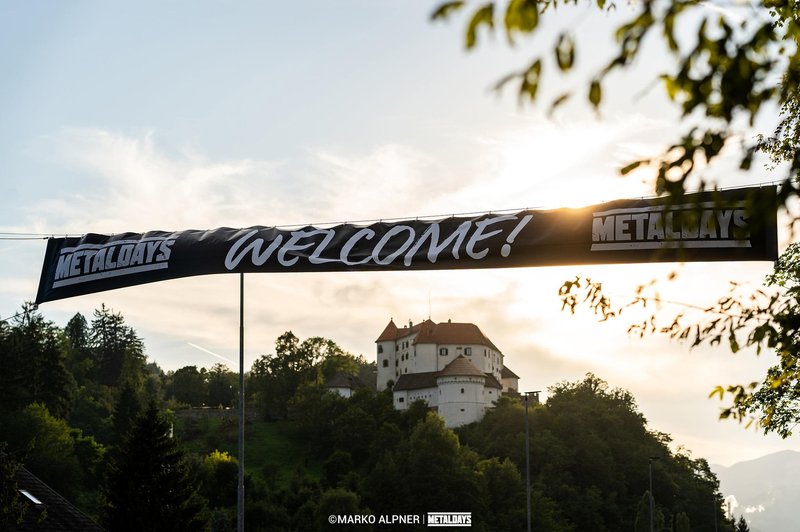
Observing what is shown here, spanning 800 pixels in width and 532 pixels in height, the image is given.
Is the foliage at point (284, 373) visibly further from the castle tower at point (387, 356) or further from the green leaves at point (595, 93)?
the green leaves at point (595, 93)

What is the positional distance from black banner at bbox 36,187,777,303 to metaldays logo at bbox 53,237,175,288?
0.09 feet

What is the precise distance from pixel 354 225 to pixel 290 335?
140 meters

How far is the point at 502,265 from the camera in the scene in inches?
875

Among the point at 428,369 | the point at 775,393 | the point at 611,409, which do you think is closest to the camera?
the point at 775,393

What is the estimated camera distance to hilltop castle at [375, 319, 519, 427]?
145625mm

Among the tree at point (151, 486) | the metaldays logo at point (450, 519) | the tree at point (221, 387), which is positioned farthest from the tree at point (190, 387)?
the tree at point (151, 486)

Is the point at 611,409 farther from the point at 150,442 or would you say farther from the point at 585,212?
the point at 585,212

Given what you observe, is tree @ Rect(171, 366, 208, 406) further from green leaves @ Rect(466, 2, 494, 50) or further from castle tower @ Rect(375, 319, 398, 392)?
green leaves @ Rect(466, 2, 494, 50)

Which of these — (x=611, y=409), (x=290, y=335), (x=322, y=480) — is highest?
(x=290, y=335)

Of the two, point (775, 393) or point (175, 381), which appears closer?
point (775, 393)

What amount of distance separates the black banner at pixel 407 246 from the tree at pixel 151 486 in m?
23.4

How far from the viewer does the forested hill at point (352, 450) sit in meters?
99.8

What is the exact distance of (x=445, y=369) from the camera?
149750 millimetres

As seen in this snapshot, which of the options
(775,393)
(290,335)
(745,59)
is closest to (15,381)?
(290,335)
